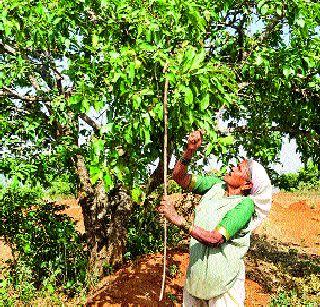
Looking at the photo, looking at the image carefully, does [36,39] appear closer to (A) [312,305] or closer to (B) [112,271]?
(B) [112,271]

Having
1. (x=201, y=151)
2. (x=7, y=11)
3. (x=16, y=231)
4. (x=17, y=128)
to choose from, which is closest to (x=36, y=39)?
(x=7, y=11)

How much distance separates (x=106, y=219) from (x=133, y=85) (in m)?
3.06

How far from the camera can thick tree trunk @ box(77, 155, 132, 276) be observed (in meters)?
6.85

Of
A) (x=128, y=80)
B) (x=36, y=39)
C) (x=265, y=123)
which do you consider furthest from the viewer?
(x=265, y=123)

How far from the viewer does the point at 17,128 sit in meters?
6.22

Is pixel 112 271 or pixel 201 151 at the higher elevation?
pixel 201 151

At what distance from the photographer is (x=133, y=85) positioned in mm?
4344

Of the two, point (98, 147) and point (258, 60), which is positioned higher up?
point (258, 60)

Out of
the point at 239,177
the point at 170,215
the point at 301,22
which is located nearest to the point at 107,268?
the point at 170,215

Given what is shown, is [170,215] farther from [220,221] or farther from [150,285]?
[150,285]

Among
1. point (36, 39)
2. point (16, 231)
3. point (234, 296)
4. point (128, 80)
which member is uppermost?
point (36, 39)

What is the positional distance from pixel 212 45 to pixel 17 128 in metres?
2.83

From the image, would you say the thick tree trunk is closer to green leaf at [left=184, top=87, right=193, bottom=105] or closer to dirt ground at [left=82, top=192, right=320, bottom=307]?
dirt ground at [left=82, top=192, right=320, bottom=307]

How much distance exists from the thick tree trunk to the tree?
0.01 metres
